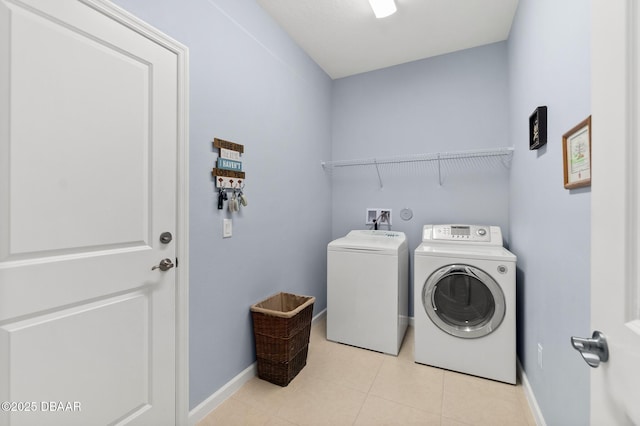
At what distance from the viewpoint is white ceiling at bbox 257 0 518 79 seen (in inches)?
80.0

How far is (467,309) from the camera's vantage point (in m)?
2.04

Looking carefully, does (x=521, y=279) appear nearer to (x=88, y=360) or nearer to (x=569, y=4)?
(x=569, y=4)

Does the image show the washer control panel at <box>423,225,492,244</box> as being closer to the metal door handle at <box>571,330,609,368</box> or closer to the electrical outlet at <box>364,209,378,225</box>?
the electrical outlet at <box>364,209,378,225</box>

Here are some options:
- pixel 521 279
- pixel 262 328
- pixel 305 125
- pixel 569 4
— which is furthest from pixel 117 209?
pixel 521 279

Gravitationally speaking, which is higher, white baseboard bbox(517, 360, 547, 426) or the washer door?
the washer door

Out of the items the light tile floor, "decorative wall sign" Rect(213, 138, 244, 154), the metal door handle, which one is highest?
"decorative wall sign" Rect(213, 138, 244, 154)

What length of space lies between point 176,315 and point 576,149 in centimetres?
191

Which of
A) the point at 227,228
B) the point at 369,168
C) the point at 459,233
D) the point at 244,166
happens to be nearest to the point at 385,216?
the point at 369,168

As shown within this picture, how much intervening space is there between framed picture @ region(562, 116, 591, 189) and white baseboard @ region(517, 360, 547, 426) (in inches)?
48.5

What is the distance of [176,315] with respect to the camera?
57.3 inches

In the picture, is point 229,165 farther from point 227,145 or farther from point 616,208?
point 616,208

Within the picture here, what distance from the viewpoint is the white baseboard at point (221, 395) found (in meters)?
1.55

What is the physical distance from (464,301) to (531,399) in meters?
0.63

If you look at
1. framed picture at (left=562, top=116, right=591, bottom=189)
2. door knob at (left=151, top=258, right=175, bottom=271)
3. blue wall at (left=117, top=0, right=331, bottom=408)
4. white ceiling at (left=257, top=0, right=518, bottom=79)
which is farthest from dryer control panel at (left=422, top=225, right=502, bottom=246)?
door knob at (left=151, top=258, right=175, bottom=271)
